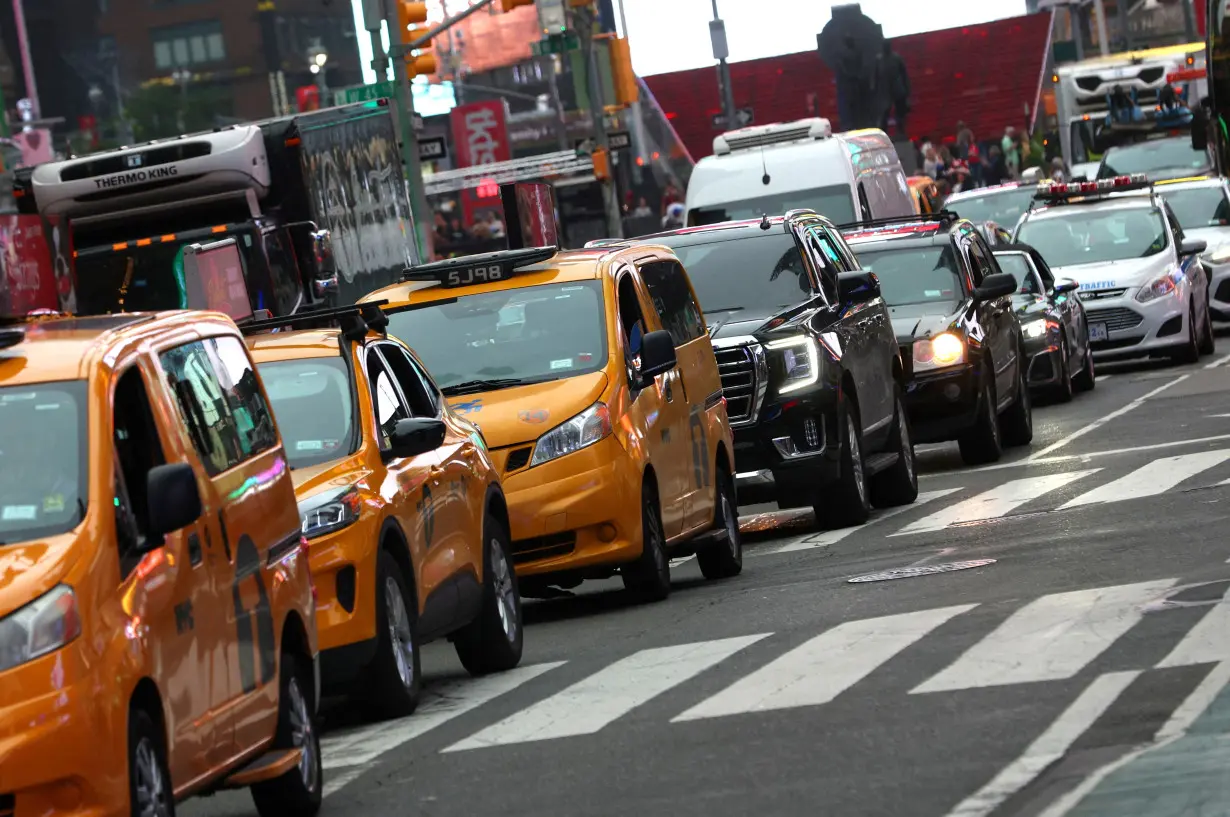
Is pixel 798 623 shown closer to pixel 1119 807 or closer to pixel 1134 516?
pixel 1134 516

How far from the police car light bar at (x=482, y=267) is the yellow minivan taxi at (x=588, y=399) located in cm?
1

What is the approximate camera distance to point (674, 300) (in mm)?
15180

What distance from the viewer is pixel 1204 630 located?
32.7 ft

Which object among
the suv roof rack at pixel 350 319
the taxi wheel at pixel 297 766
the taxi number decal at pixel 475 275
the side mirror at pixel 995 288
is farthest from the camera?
the side mirror at pixel 995 288

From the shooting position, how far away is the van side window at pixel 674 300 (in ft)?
48.7

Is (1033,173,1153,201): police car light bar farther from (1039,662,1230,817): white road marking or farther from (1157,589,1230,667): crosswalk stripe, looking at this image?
(1039,662,1230,817): white road marking

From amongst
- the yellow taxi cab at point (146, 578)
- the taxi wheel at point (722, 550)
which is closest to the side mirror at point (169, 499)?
the yellow taxi cab at point (146, 578)

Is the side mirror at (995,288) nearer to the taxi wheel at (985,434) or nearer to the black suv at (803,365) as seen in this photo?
the taxi wheel at (985,434)

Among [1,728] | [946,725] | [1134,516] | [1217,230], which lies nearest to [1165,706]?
[946,725]

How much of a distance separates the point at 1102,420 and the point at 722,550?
877cm

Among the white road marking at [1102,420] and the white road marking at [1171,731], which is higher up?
the white road marking at [1171,731]

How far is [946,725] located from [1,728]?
3.40 m

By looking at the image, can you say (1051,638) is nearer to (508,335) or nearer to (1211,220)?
(508,335)

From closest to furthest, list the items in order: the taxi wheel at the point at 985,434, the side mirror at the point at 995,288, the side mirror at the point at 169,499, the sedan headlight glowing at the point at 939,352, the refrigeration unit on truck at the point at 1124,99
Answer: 1. the side mirror at the point at 169,499
2. the sedan headlight glowing at the point at 939,352
3. the taxi wheel at the point at 985,434
4. the side mirror at the point at 995,288
5. the refrigeration unit on truck at the point at 1124,99
